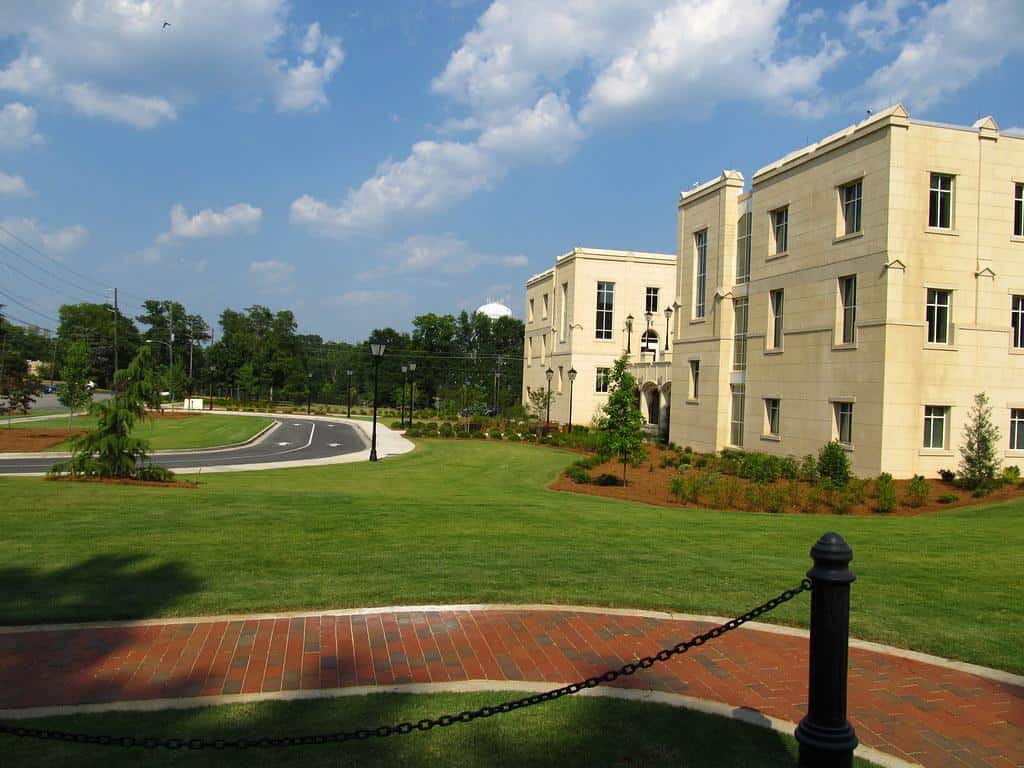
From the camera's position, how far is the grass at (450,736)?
4.04 m

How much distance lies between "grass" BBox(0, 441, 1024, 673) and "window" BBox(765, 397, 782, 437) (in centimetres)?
1392

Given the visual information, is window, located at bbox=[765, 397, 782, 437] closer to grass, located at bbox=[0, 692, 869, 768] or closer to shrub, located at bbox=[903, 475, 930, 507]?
shrub, located at bbox=[903, 475, 930, 507]

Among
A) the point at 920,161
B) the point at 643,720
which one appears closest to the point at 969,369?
A: the point at 920,161

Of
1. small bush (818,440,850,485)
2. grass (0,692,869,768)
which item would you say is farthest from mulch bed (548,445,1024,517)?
grass (0,692,869,768)

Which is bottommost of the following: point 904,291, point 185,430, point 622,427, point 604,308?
point 185,430

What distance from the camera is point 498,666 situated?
214 inches

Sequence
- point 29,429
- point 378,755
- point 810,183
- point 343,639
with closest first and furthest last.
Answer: point 378,755
point 343,639
point 810,183
point 29,429

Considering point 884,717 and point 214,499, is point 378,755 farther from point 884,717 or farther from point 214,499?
point 214,499

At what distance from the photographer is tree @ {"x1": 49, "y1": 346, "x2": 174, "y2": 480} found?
18.3 meters

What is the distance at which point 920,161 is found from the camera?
22.6 meters

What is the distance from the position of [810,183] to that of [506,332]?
79.7 meters

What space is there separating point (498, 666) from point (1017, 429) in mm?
24652

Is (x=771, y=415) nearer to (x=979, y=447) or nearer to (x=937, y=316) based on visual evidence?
(x=937, y=316)

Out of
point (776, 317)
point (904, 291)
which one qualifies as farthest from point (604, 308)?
point (904, 291)
